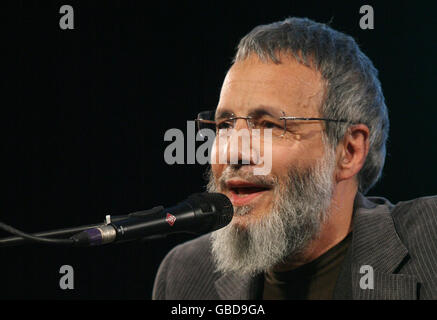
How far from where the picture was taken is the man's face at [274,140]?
75.0 inches

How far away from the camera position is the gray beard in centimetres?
191

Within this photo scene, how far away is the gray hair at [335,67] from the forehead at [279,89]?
0.03m

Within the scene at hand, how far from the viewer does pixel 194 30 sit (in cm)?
298

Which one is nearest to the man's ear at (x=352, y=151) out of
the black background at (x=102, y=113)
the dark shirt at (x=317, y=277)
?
the dark shirt at (x=317, y=277)

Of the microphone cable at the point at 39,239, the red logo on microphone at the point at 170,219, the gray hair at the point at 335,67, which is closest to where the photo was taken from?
the microphone cable at the point at 39,239

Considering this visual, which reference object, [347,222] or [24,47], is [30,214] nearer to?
[24,47]

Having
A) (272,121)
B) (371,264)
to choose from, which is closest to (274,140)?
(272,121)

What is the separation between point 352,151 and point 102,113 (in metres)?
1.54

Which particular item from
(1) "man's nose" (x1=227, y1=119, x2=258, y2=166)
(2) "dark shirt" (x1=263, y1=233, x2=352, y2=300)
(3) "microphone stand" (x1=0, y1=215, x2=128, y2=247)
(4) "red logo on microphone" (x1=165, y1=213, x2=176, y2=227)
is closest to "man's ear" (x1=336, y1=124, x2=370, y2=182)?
(2) "dark shirt" (x1=263, y1=233, x2=352, y2=300)

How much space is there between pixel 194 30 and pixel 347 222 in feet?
5.06

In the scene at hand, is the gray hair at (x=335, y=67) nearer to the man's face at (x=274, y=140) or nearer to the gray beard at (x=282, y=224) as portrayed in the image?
the man's face at (x=274, y=140)

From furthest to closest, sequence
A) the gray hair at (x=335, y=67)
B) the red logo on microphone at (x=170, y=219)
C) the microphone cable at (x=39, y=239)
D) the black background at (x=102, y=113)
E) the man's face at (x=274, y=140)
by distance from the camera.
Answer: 1. the black background at (x=102, y=113)
2. the gray hair at (x=335, y=67)
3. the man's face at (x=274, y=140)
4. the red logo on microphone at (x=170, y=219)
5. the microphone cable at (x=39, y=239)

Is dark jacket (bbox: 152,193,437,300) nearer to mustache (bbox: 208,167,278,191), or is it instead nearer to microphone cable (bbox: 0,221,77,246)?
mustache (bbox: 208,167,278,191)
